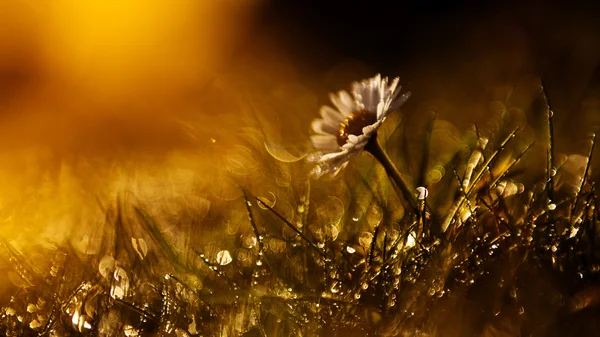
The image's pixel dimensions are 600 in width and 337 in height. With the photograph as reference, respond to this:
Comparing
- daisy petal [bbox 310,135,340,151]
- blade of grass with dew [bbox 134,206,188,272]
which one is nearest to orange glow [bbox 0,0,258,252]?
blade of grass with dew [bbox 134,206,188,272]

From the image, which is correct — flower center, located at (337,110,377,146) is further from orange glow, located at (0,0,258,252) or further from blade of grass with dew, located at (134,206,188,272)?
orange glow, located at (0,0,258,252)

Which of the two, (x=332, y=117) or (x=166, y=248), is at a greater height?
(x=332, y=117)

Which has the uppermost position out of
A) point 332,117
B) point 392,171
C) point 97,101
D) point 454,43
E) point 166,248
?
point 454,43

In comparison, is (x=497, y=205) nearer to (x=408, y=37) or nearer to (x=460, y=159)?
(x=460, y=159)

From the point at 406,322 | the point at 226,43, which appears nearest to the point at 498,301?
the point at 406,322

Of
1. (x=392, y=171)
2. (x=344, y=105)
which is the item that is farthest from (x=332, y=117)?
(x=392, y=171)

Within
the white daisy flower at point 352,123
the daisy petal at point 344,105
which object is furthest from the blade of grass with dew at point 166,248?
the daisy petal at point 344,105

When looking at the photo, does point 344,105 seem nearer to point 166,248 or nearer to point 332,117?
point 332,117

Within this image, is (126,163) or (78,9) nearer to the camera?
(126,163)
